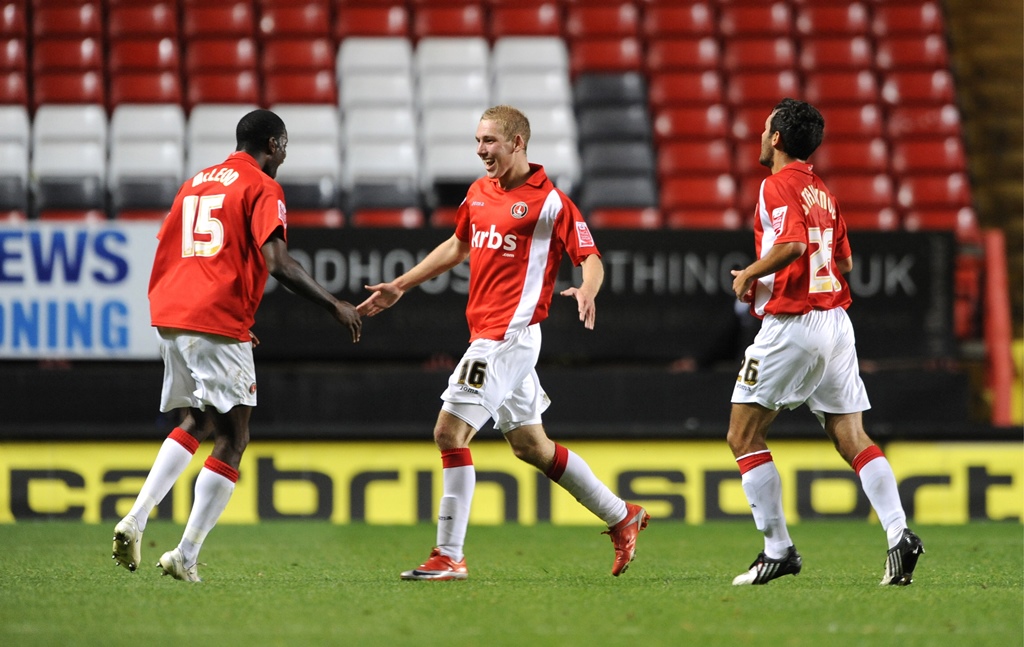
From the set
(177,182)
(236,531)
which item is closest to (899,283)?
(236,531)

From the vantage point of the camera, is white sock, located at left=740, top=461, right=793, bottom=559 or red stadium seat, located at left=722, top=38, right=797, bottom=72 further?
red stadium seat, located at left=722, top=38, right=797, bottom=72

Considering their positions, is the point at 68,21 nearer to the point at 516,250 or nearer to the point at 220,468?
the point at 516,250

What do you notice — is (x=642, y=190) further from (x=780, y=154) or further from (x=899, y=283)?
(x=780, y=154)

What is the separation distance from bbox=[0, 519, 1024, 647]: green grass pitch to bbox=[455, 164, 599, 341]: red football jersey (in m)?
1.12

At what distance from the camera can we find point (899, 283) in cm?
959

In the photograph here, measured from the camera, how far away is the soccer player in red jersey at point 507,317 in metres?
5.75

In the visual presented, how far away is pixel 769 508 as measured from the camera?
5668 millimetres

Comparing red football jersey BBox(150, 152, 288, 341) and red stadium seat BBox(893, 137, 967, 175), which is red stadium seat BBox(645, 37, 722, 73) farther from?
red football jersey BBox(150, 152, 288, 341)

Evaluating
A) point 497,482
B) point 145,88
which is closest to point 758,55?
point 145,88

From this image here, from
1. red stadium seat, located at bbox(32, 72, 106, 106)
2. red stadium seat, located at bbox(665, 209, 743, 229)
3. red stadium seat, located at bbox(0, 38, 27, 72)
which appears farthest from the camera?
red stadium seat, located at bbox(0, 38, 27, 72)

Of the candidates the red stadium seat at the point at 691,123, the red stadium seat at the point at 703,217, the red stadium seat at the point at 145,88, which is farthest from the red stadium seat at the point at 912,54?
the red stadium seat at the point at 145,88

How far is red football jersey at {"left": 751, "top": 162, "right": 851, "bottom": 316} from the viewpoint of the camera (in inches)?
220

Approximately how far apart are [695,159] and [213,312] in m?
7.61

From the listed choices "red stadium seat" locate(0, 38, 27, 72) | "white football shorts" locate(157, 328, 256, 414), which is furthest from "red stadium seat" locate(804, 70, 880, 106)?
"white football shorts" locate(157, 328, 256, 414)
